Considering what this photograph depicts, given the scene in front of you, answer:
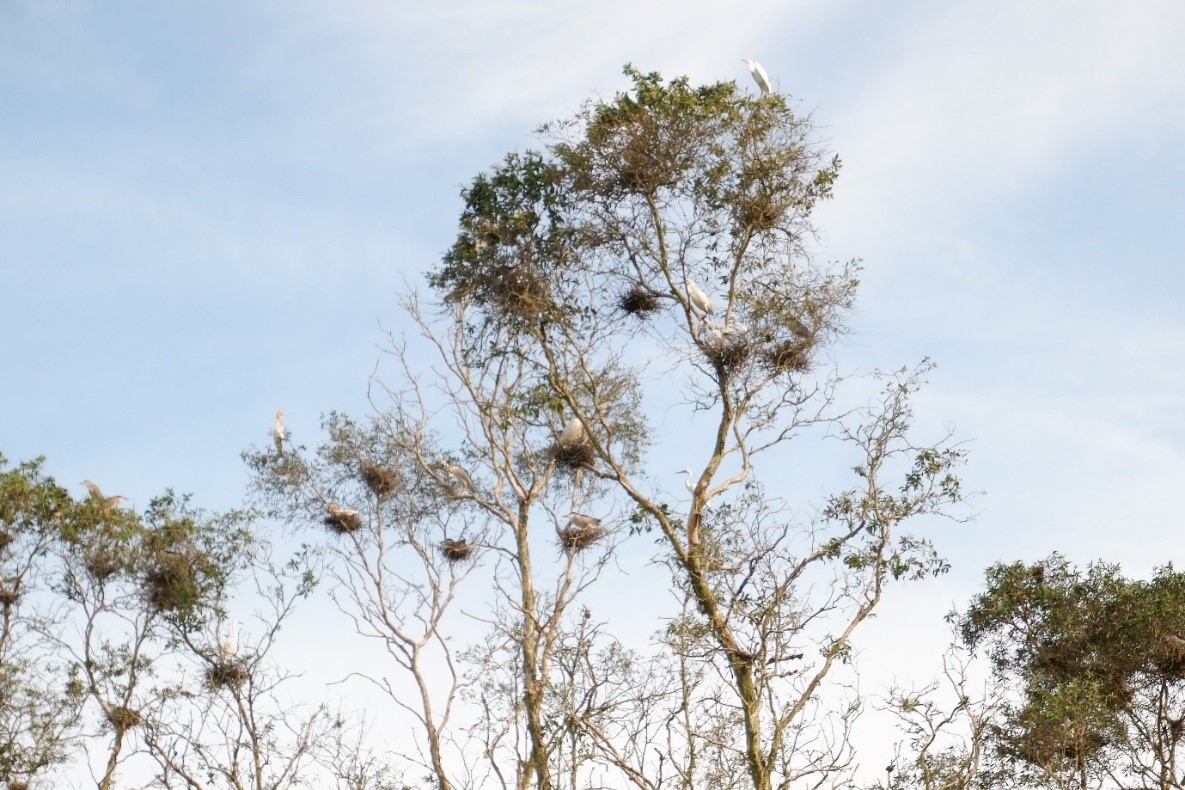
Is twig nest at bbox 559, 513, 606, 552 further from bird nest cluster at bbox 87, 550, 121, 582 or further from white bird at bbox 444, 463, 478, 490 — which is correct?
bird nest cluster at bbox 87, 550, 121, 582

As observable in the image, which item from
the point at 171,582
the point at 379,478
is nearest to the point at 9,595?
the point at 171,582

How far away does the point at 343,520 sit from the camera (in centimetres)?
1390

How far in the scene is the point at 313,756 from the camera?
43.1ft

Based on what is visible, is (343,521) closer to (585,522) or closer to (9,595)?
(585,522)

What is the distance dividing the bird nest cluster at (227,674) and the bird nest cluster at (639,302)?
269 inches

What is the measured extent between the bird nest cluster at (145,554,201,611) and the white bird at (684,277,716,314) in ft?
26.5

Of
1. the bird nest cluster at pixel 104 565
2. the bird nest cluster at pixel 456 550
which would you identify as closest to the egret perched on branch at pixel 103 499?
the bird nest cluster at pixel 104 565

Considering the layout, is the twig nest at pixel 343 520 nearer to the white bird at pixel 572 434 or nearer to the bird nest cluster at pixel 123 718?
the bird nest cluster at pixel 123 718

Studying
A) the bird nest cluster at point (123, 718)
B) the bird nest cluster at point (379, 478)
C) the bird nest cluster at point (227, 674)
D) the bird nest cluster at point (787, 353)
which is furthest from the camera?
the bird nest cluster at point (123, 718)

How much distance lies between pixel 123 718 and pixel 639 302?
8.46 m

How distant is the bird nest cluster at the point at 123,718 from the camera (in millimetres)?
14484

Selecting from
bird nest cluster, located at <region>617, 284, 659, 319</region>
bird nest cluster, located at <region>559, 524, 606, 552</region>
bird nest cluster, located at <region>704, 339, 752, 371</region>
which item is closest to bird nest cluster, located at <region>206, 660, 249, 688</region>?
bird nest cluster, located at <region>559, 524, 606, 552</region>

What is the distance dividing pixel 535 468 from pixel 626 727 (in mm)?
4861

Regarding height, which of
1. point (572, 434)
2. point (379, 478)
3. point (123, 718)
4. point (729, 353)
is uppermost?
point (379, 478)
